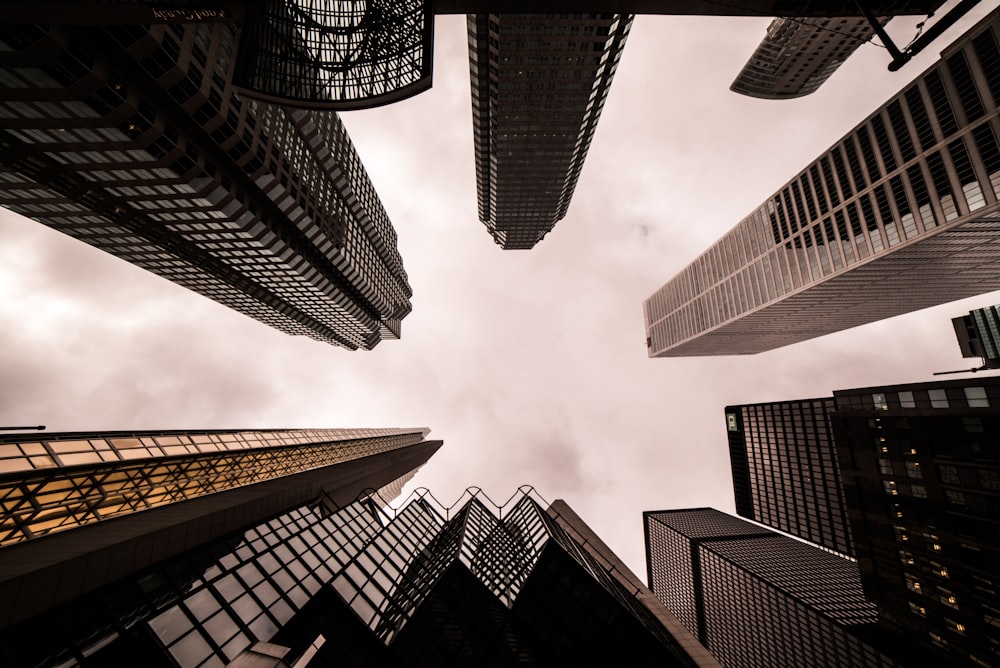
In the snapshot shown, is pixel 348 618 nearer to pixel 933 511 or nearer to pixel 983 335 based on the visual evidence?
pixel 933 511

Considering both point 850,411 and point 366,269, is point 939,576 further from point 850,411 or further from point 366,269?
point 366,269

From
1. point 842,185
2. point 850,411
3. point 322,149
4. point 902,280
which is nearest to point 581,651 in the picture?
point 850,411

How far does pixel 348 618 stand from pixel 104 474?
57.6ft

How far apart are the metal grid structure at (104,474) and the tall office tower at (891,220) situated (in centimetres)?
10361

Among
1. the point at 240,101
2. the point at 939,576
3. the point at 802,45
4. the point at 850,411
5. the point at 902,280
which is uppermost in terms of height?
the point at 802,45

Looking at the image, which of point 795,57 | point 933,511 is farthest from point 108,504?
point 795,57

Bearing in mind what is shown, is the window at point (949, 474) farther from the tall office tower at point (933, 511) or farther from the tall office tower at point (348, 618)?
the tall office tower at point (348, 618)

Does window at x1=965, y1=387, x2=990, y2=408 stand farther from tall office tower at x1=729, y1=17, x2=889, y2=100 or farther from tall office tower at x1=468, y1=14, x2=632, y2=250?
tall office tower at x1=729, y1=17, x2=889, y2=100

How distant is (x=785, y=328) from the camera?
145250mm

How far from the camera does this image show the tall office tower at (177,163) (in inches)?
1232

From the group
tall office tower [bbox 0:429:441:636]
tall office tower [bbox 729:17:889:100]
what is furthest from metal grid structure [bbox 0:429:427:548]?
tall office tower [bbox 729:17:889:100]

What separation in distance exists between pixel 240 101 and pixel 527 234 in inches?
4718

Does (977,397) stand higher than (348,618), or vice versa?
(977,397)

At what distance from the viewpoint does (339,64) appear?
28.9 metres
